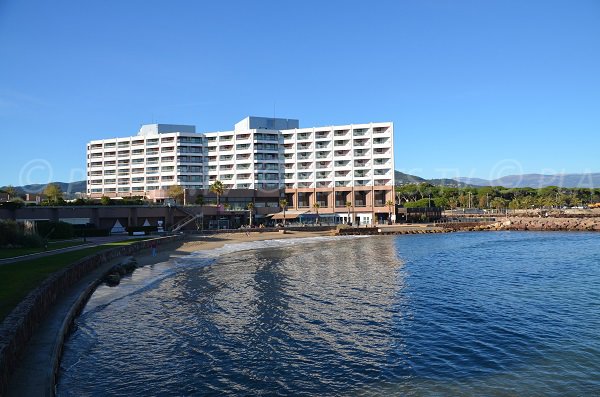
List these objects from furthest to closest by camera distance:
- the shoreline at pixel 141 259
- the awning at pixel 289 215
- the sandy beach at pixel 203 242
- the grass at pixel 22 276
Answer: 1. the awning at pixel 289 215
2. the sandy beach at pixel 203 242
3. the grass at pixel 22 276
4. the shoreline at pixel 141 259

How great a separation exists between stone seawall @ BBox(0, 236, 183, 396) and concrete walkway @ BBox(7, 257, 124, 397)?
0.26 m

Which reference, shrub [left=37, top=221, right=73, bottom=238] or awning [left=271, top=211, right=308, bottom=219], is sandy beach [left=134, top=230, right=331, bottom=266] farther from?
awning [left=271, top=211, right=308, bottom=219]

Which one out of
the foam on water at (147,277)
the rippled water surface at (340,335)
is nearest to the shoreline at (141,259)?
the foam on water at (147,277)

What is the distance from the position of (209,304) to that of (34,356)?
43.6ft

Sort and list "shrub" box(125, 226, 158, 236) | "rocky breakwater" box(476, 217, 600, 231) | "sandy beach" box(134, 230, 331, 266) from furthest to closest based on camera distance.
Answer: "rocky breakwater" box(476, 217, 600, 231)
"shrub" box(125, 226, 158, 236)
"sandy beach" box(134, 230, 331, 266)

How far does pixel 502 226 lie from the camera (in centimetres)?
11769

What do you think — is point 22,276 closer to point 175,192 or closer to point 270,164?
point 175,192

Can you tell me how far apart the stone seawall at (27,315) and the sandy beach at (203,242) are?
1922 cm

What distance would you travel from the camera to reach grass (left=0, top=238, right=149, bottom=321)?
62.7ft

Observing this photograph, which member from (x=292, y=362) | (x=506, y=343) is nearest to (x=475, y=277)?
(x=506, y=343)

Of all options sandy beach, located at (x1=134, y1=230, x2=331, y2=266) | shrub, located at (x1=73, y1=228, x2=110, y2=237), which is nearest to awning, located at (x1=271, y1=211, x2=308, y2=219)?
sandy beach, located at (x1=134, y1=230, x2=331, y2=266)

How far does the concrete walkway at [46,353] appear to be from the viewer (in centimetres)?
1301

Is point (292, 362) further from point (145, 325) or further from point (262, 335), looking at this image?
point (145, 325)

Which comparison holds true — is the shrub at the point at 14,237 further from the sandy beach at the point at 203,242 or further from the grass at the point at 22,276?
the sandy beach at the point at 203,242
